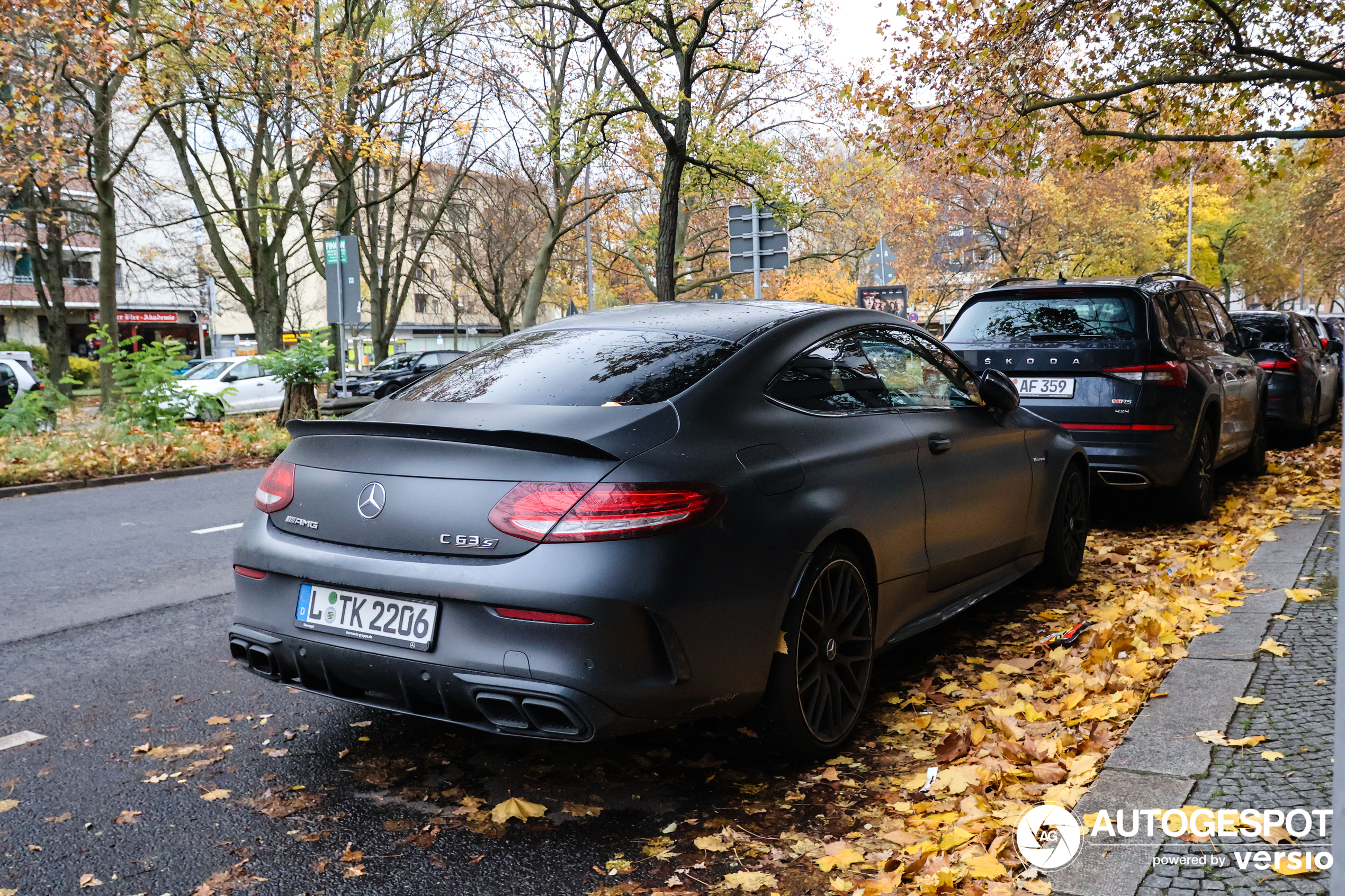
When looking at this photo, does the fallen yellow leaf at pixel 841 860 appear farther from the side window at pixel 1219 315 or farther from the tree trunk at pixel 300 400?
the tree trunk at pixel 300 400

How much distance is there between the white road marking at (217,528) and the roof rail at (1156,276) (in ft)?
23.8

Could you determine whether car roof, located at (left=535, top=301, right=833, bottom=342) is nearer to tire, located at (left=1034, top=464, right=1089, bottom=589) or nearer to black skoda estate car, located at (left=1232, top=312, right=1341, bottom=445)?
tire, located at (left=1034, top=464, right=1089, bottom=589)

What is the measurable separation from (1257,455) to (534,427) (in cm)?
884

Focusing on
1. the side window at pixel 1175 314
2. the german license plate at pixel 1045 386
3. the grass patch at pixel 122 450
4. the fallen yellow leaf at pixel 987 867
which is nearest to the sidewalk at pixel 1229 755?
the fallen yellow leaf at pixel 987 867

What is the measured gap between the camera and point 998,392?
502cm

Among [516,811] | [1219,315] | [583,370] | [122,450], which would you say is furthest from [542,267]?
[516,811]

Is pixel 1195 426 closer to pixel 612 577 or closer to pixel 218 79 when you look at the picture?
pixel 612 577

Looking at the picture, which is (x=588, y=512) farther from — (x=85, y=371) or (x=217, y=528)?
(x=85, y=371)

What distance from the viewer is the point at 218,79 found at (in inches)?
758

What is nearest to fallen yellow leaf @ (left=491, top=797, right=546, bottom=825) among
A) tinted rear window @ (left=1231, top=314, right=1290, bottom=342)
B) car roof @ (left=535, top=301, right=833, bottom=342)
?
car roof @ (left=535, top=301, right=833, bottom=342)

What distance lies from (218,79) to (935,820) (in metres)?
20.0

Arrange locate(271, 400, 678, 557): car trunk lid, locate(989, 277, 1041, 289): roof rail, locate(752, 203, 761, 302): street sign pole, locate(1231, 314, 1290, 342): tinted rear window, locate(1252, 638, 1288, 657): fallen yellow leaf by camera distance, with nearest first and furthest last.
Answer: locate(271, 400, 678, 557): car trunk lid < locate(1252, 638, 1288, 657): fallen yellow leaf < locate(989, 277, 1041, 289): roof rail < locate(1231, 314, 1290, 342): tinted rear window < locate(752, 203, 761, 302): street sign pole

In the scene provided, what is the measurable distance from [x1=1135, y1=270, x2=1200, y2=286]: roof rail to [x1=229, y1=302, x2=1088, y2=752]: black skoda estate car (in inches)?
157

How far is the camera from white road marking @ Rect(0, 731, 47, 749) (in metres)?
3.96
